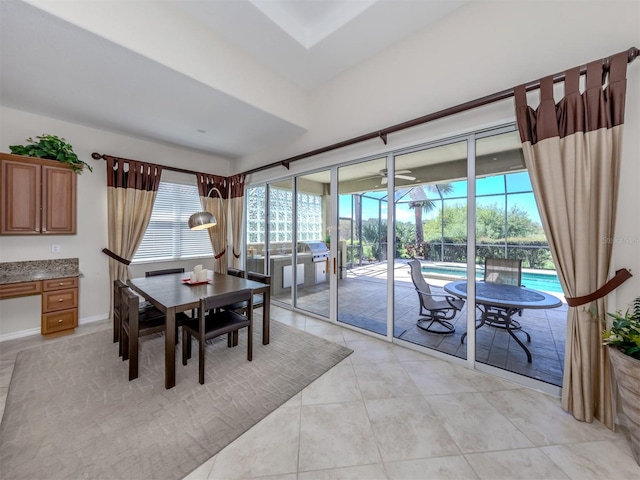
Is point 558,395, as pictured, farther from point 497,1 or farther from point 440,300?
point 497,1

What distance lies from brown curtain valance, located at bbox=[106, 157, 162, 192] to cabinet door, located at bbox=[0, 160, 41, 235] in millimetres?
803

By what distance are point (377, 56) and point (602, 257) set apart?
3.06 meters

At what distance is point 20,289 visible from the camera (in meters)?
2.90

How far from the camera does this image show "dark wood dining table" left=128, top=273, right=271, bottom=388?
2113mm

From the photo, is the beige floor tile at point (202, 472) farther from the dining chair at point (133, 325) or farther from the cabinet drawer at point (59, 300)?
the cabinet drawer at point (59, 300)

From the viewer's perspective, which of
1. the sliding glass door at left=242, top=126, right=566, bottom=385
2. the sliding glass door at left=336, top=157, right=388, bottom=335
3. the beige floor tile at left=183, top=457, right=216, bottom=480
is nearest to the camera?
the beige floor tile at left=183, top=457, right=216, bottom=480

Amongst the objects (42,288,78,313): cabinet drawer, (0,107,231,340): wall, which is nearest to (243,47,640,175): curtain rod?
(0,107,231,340): wall

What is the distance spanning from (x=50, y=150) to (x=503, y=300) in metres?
5.60

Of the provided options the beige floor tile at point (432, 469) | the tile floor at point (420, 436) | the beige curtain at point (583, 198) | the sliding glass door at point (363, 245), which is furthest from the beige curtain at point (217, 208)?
the beige curtain at point (583, 198)

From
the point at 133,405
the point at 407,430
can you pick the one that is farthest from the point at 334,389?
the point at 133,405

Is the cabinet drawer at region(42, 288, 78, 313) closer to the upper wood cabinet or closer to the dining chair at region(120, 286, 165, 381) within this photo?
the upper wood cabinet

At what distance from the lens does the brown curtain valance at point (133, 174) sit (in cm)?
377

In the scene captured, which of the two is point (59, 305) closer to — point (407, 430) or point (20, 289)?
point (20, 289)

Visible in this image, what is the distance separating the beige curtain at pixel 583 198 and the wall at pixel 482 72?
0.19 metres
